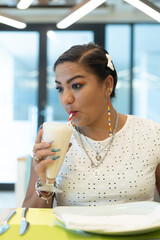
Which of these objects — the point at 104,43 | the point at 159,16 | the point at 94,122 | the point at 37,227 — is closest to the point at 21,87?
the point at 104,43

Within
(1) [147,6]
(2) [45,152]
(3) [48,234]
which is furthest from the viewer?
(1) [147,6]

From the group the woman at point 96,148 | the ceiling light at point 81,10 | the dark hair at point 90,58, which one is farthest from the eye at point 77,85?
the ceiling light at point 81,10

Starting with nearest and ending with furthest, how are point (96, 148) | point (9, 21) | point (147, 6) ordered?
1. point (96, 148)
2. point (147, 6)
3. point (9, 21)

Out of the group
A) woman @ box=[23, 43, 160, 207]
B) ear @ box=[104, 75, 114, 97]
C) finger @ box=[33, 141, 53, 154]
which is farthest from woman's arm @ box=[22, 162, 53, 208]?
ear @ box=[104, 75, 114, 97]

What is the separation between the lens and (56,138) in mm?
1147

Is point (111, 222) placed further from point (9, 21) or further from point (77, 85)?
point (9, 21)

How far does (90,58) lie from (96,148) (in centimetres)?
41

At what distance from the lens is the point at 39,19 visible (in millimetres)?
5496

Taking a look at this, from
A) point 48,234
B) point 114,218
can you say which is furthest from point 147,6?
point 48,234

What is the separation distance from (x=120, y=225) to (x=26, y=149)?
4934 millimetres

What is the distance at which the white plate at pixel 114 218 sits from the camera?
830mm

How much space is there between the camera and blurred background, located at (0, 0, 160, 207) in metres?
5.46

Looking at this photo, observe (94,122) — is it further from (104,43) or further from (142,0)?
(104,43)

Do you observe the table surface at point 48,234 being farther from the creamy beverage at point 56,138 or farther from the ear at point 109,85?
the ear at point 109,85
